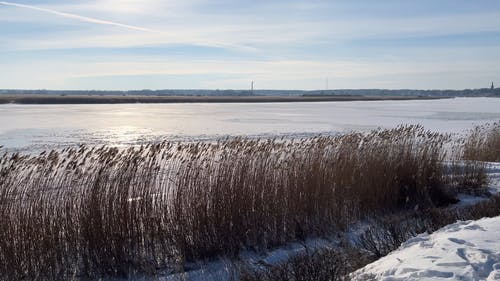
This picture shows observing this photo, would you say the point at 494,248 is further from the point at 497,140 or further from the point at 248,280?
the point at 497,140

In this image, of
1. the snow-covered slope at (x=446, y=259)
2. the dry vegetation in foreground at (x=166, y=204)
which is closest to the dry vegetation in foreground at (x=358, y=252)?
the snow-covered slope at (x=446, y=259)

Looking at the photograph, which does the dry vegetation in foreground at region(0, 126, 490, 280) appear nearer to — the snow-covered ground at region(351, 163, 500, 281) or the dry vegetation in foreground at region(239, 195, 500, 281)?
the dry vegetation in foreground at region(239, 195, 500, 281)

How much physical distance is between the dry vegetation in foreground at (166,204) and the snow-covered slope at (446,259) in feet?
7.76

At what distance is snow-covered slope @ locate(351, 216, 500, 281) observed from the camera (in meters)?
4.63

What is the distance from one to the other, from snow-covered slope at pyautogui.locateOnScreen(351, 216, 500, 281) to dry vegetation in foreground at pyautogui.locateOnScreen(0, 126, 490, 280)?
2366mm

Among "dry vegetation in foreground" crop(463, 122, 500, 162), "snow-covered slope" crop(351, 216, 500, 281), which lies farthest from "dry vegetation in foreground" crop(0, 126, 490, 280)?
"dry vegetation in foreground" crop(463, 122, 500, 162)

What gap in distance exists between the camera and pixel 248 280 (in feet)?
17.7

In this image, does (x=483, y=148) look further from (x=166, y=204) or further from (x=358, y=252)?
(x=166, y=204)

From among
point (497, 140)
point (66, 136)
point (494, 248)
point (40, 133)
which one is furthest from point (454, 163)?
point (40, 133)

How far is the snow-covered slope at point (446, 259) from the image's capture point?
4629mm

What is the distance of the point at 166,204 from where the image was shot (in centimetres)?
705

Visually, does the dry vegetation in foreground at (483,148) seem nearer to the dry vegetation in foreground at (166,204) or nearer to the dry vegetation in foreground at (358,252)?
the dry vegetation in foreground at (358,252)

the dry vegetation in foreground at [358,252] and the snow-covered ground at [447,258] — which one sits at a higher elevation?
the snow-covered ground at [447,258]

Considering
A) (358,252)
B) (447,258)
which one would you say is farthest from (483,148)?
(447,258)
